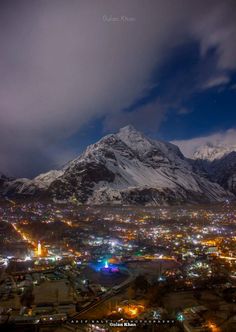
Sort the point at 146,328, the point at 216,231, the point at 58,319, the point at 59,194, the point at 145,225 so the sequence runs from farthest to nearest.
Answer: the point at 59,194 → the point at 145,225 → the point at 216,231 → the point at 58,319 → the point at 146,328

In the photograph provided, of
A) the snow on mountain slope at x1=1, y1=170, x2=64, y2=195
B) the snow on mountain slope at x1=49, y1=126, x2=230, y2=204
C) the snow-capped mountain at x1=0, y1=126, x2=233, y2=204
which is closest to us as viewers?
the snow-capped mountain at x1=0, y1=126, x2=233, y2=204

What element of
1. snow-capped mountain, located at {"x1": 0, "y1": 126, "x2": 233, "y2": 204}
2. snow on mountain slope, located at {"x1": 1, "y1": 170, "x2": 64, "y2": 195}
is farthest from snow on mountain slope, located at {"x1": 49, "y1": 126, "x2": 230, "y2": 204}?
snow on mountain slope, located at {"x1": 1, "y1": 170, "x2": 64, "y2": 195}

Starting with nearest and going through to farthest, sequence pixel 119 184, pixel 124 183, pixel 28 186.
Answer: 1. pixel 119 184
2. pixel 124 183
3. pixel 28 186

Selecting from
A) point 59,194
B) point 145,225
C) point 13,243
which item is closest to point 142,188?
point 59,194

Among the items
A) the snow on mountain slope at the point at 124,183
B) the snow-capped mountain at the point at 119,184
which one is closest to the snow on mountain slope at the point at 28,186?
the snow-capped mountain at the point at 119,184

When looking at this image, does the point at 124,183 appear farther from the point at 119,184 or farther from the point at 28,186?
the point at 28,186

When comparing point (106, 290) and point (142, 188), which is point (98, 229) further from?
point (142, 188)

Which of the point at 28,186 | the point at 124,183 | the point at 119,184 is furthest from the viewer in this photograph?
the point at 28,186

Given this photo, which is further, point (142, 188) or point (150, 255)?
point (142, 188)

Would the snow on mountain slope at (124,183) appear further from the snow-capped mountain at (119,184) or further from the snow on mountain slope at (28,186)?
the snow on mountain slope at (28,186)

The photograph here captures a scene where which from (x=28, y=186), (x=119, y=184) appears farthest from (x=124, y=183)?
(x=28, y=186)

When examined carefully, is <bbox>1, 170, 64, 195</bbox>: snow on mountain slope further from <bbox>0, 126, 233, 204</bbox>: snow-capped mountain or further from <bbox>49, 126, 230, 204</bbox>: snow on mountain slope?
<bbox>49, 126, 230, 204</bbox>: snow on mountain slope
